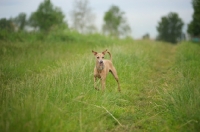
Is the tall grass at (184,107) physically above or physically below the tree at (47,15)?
below

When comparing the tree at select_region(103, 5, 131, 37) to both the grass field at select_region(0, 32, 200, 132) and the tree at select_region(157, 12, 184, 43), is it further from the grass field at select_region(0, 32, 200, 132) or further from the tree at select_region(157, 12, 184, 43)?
the grass field at select_region(0, 32, 200, 132)

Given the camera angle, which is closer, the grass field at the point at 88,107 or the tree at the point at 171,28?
the grass field at the point at 88,107

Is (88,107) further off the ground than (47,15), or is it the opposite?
(47,15)

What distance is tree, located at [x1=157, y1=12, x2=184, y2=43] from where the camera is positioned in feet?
162

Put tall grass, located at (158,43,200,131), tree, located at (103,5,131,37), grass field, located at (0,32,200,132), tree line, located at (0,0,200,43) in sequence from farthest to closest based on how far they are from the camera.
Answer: tree, located at (103,5,131,37) → tree line, located at (0,0,200,43) → tall grass, located at (158,43,200,131) → grass field, located at (0,32,200,132)

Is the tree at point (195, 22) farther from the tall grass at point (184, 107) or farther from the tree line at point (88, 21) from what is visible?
the tall grass at point (184, 107)

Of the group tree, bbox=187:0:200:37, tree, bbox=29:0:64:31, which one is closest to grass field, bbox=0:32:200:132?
tree, bbox=29:0:64:31

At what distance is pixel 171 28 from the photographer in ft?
162

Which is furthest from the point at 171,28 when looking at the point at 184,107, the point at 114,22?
the point at 184,107

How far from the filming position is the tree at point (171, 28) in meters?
49.4

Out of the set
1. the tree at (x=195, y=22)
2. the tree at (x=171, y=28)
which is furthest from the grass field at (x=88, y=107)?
the tree at (x=171, y=28)

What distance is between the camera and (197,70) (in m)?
7.41

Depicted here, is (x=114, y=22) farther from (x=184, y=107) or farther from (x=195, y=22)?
(x=184, y=107)

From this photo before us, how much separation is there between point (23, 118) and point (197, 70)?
20.1 feet
